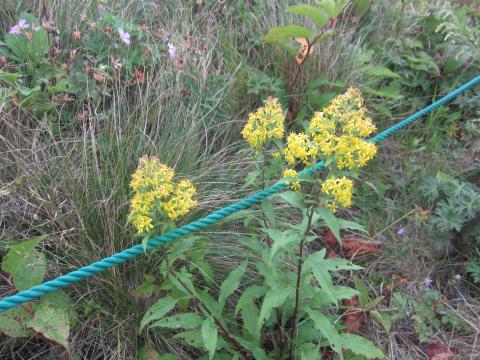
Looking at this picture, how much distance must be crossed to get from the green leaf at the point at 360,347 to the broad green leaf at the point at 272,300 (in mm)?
387

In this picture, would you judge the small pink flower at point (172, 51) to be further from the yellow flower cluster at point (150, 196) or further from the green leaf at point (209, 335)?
the green leaf at point (209, 335)

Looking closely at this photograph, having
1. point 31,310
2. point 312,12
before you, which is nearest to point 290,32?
point 312,12

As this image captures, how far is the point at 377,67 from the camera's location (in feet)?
12.3

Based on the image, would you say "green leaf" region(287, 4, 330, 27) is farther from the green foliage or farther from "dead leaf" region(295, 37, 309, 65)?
the green foliage

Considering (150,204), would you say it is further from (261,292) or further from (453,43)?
(453,43)

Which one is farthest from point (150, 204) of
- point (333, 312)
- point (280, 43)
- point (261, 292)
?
point (280, 43)

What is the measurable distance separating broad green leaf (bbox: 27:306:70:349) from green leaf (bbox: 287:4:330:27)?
1.95 metres

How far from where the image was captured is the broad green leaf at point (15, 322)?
2033 millimetres

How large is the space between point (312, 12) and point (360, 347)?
1885mm

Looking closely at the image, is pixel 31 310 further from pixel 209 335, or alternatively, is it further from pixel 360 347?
pixel 360 347

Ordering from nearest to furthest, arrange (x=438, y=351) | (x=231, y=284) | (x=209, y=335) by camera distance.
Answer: (x=209, y=335) → (x=231, y=284) → (x=438, y=351)

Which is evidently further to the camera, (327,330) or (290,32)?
(290,32)

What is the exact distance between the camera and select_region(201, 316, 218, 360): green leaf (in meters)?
1.74

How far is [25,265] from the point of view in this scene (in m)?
2.11
